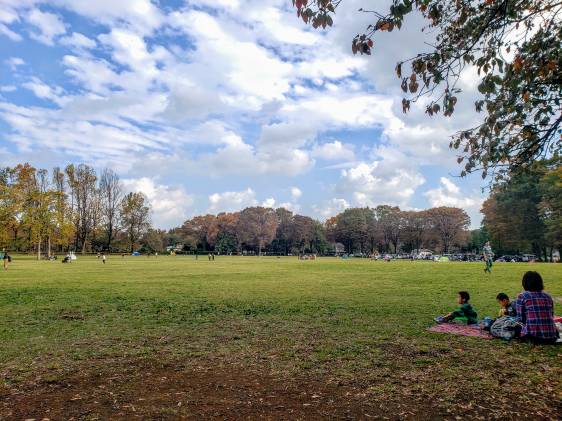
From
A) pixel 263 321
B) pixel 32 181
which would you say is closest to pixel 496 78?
pixel 263 321

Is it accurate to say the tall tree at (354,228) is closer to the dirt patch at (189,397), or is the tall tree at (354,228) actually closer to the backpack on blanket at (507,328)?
the backpack on blanket at (507,328)

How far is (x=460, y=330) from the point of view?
8.69 meters

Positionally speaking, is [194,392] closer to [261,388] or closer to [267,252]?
[261,388]

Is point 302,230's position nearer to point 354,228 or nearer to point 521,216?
point 354,228

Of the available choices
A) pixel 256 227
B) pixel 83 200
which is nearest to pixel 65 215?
pixel 83 200

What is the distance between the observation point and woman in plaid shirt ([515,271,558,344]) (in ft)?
23.6

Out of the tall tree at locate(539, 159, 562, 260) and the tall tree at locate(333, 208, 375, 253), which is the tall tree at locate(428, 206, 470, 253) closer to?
the tall tree at locate(333, 208, 375, 253)

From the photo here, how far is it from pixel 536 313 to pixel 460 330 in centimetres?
171

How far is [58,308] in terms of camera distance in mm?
12531

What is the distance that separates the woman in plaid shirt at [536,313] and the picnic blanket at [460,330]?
829 mm

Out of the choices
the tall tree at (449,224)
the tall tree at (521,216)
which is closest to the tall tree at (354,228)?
the tall tree at (449,224)

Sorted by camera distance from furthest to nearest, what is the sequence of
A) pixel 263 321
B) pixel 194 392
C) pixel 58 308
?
pixel 58 308, pixel 263 321, pixel 194 392

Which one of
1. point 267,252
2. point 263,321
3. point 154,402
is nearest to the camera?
point 154,402

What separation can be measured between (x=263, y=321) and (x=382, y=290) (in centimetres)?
846
